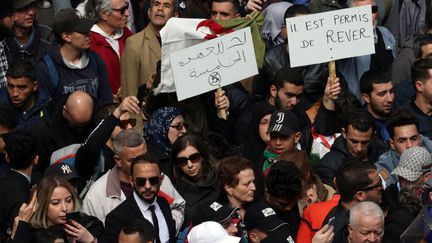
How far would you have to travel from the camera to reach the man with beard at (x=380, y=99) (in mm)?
14922

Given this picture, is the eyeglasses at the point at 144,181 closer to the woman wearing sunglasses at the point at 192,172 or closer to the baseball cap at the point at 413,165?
the woman wearing sunglasses at the point at 192,172

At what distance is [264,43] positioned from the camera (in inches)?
624

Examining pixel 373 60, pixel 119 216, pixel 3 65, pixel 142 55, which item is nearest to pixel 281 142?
pixel 119 216

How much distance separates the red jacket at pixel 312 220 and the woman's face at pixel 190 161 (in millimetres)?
1159

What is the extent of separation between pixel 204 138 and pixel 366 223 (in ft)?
9.14

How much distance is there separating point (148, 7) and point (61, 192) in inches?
200

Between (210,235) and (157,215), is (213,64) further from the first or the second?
(210,235)

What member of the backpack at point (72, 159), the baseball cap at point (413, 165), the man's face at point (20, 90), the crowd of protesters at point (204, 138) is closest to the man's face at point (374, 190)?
the crowd of protesters at point (204, 138)

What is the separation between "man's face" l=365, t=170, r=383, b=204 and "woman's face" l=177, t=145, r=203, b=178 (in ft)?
5.21

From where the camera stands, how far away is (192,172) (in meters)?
13.4

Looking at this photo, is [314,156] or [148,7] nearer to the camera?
[314,156]

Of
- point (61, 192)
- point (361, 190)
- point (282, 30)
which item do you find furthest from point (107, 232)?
point (282, 30)

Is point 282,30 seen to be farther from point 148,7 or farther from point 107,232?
point 107,232

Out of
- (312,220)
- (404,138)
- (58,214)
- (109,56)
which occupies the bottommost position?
(404,138)
